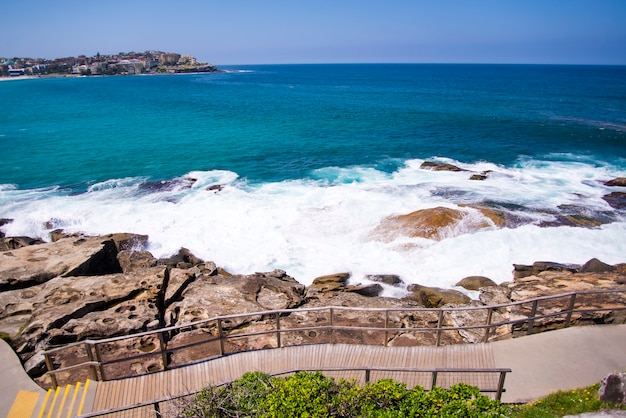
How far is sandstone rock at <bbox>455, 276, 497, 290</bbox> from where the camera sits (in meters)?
19.2

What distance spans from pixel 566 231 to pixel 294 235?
1665 centimetres

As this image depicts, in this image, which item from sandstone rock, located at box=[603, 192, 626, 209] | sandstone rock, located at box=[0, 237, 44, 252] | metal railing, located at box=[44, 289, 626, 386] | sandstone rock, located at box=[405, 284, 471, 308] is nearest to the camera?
metal railing, located at box=[44, 289, 626, 386]

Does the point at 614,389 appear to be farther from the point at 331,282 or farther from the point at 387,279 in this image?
the point at 331,282

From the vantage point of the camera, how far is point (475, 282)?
63.8ft

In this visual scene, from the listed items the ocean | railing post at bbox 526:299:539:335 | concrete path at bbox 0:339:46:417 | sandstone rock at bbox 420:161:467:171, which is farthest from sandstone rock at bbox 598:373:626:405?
sandstone rock at bbox 420:161:467:171

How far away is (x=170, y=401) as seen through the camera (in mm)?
8570

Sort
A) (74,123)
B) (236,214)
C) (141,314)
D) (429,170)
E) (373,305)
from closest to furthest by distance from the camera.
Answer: (141,314)
(373,305)
(236,214)
(429,170)
(74,123)

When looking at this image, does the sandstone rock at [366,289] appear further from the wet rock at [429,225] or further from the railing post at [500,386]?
the railing post at [500,386]

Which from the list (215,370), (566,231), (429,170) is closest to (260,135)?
(429,170)

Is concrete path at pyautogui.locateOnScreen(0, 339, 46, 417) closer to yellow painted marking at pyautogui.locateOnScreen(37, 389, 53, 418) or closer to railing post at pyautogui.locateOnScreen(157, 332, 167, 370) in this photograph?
yellow painted marking at pyautogui.locateOnScreen(37, 389, 53, 418)

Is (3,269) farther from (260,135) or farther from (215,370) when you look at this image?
(260,135)

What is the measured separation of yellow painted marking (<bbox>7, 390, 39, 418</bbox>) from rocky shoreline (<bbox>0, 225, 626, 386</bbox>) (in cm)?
114

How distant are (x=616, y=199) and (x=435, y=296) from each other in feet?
69.0

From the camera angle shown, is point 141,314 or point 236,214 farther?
point 236,214
